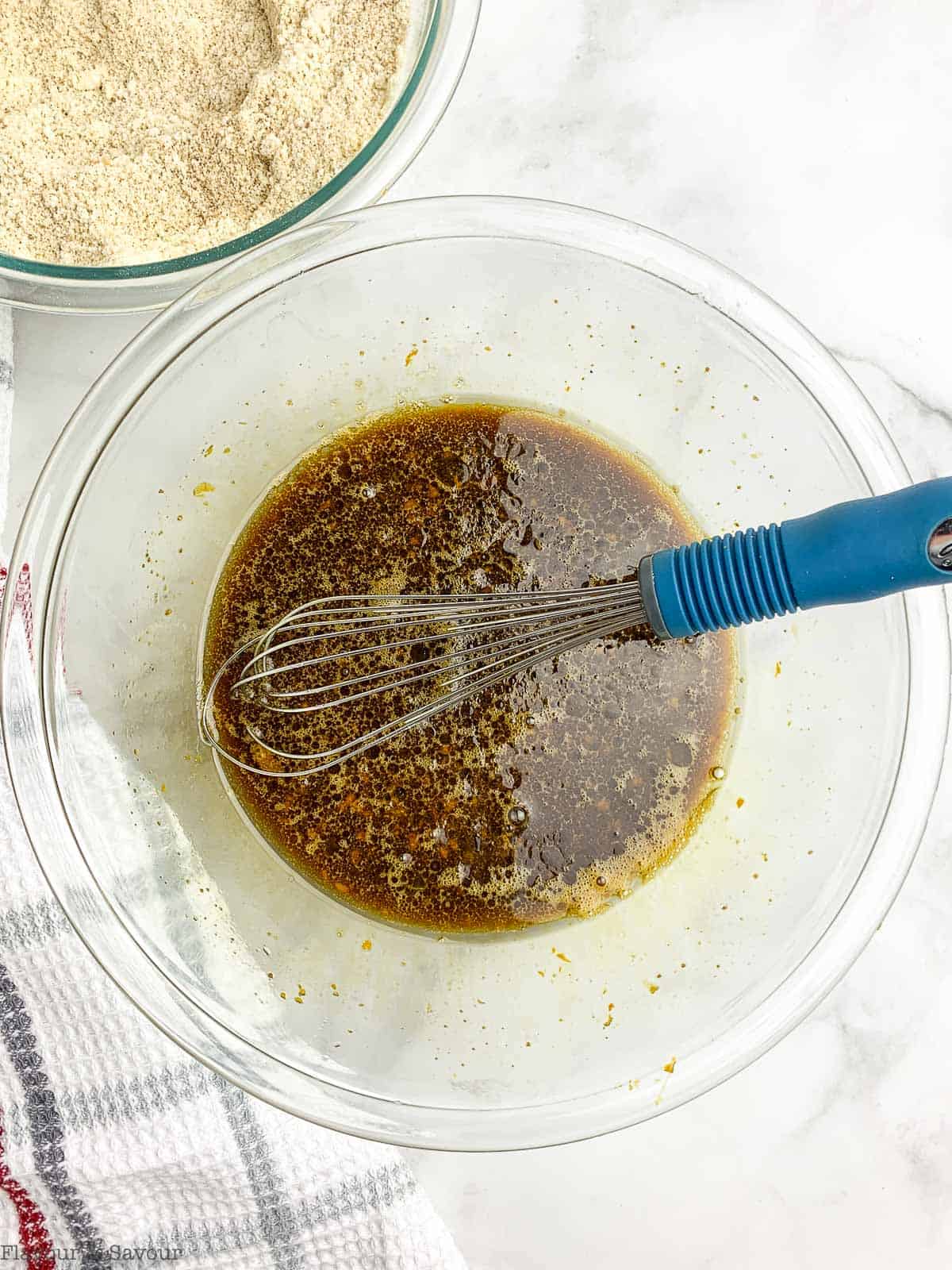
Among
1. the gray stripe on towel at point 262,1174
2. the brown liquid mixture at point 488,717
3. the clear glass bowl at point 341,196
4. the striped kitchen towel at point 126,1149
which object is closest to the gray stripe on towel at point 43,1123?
the striped kitchen towel at point 126,1149

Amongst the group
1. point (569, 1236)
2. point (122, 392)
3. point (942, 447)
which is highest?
point (122, 392)

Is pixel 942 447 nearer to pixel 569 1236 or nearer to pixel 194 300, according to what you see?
pixel 194 300

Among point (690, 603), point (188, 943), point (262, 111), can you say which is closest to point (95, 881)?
point (188, 943)

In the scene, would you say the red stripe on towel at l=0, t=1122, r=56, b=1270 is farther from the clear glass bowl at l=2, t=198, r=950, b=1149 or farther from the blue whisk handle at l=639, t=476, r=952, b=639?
the blue whisk handle at l=639, t=476, r=952, b=639

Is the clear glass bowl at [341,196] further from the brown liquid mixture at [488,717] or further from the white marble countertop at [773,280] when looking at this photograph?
the brown liquid mixture at [488,717]

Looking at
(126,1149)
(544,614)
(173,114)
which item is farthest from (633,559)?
(126,1149)

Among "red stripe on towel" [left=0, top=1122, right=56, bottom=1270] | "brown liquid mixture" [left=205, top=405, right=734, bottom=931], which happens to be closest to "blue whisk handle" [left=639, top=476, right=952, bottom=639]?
"brown liquid mixture" [left=205, top=405, right=734, bottom=931]
